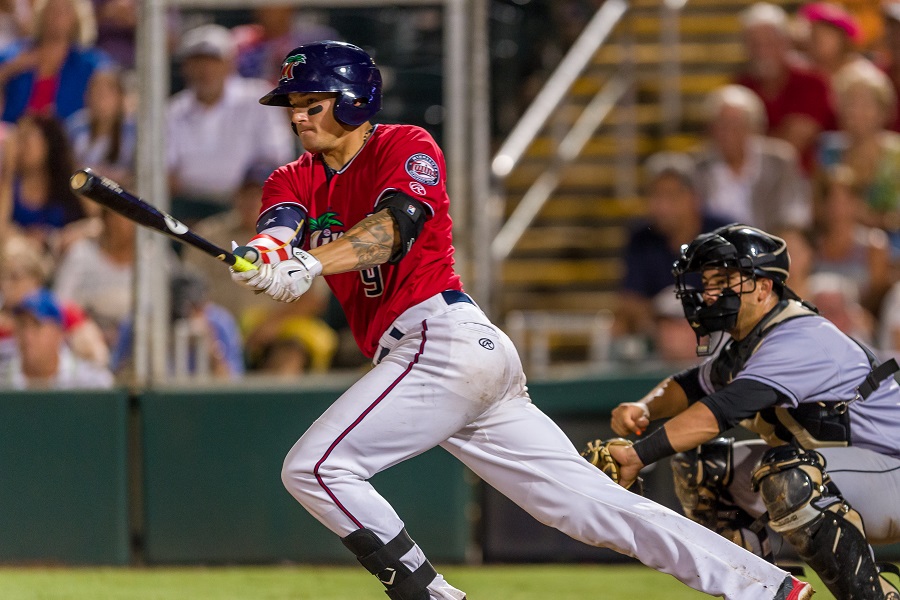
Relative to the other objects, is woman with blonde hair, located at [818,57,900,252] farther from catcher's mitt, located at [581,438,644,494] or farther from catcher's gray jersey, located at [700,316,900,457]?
catcher's mitt, located at [581,438,644,494]

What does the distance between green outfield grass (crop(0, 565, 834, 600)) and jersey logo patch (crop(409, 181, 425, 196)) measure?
7.23 feet

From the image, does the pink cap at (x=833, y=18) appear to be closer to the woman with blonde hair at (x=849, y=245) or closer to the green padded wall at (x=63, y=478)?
the woman with blonde hair at (x=849, y=245)

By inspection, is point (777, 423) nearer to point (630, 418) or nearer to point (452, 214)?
point (630, 418)

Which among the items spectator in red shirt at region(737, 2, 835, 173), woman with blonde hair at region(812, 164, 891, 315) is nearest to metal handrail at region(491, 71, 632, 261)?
spectator in red shirt at region(737, 2, 835, 173)

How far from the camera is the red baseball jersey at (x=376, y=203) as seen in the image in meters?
4.37

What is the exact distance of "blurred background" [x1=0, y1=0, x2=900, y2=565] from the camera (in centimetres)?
694

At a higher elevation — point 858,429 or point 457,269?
point 457,269

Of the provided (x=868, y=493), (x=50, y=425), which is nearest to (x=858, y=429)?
(x=868, y=493)

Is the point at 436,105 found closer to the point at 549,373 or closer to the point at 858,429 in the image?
the point at 549,373

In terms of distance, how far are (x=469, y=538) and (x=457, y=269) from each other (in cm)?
143

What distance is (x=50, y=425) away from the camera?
6.92m

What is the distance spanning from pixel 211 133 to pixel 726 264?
4.67 metres

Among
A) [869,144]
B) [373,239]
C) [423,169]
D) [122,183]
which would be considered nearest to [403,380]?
[373,239]

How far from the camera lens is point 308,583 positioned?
248 inches
